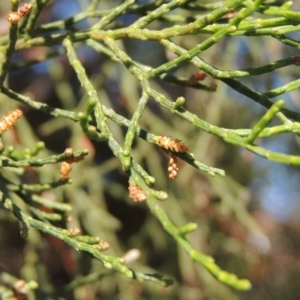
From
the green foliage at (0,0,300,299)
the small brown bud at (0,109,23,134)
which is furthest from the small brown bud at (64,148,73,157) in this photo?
the small brown bud at (0,109,23,134)

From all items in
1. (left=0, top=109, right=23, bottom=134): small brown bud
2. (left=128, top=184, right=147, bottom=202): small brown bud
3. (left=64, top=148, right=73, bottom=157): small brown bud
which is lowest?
(left=128, top=184, right=147, bottom=202): small brown bud

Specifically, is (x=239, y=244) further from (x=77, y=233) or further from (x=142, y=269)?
(x=77, y=233)

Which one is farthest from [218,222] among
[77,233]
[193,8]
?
[77,233]

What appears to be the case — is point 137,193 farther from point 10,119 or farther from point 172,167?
point 10,119

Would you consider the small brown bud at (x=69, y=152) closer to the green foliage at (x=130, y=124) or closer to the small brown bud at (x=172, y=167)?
the green foliage at (x=130, y=124)

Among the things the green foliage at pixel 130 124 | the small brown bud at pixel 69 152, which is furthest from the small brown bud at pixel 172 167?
the small brown bud at pixel 69 152

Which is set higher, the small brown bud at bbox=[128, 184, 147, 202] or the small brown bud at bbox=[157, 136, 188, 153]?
the small brown bud at bbox=[157, 136, 188, 153]

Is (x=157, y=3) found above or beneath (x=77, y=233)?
above

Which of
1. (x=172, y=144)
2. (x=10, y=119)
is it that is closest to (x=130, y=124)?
(x=172, y=144)

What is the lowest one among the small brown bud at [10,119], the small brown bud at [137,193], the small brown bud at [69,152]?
the small brown bud at [137,193]

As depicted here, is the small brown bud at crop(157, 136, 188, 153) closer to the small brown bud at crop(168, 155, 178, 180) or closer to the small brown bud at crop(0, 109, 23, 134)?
the small brown bud at crop(168, 155, 178, 180)

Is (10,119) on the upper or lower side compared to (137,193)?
upper
